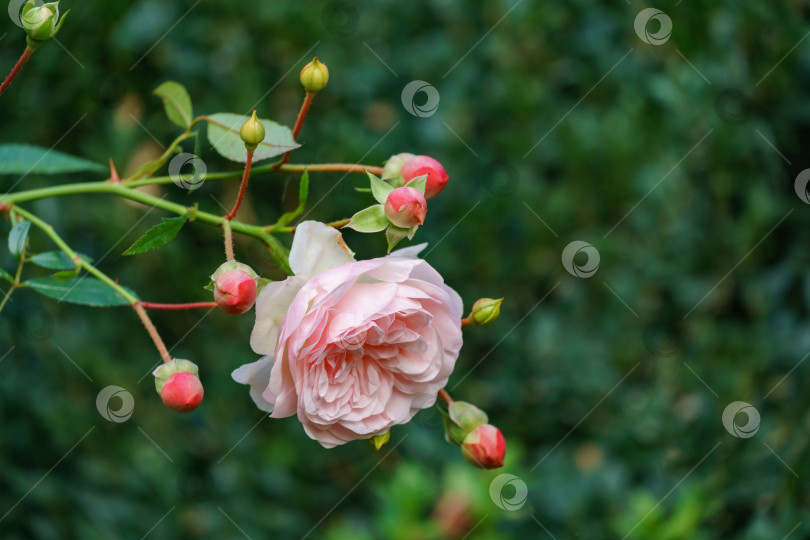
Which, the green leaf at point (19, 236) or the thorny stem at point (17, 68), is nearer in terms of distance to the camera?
the thorny stem at point (17, 68)

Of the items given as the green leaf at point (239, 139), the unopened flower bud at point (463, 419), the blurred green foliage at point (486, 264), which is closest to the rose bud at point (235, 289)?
the green leaf at point (239, 139)

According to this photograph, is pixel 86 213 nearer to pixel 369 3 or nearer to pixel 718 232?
pixel 369 3

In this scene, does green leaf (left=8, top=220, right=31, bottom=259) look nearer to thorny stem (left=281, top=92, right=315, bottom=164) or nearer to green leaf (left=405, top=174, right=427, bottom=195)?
thorny stem (left=281, top=92, right=315, bottom=164)

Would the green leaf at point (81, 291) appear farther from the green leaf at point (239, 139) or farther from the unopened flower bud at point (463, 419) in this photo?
the unopened flower bud at point (463, 419)

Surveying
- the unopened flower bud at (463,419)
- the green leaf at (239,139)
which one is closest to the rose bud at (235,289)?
the green leaf at (239,139)

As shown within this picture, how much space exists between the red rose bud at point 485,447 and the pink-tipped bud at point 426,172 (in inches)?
7.9

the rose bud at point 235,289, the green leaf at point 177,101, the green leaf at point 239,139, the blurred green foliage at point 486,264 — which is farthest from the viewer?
the blurred green foliage at point 486,264

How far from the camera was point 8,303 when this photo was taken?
145 centimetres

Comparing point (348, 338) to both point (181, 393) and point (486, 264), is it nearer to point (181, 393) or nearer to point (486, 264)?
point (181, 393)

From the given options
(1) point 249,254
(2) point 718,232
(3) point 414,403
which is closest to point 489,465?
(3) point 414,403

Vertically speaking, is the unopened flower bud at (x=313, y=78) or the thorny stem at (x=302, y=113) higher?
the unopened flower bud at (x=313, y=78)

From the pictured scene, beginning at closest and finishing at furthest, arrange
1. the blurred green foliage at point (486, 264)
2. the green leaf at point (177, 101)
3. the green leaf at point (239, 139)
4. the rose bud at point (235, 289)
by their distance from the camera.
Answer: the rose bud at point (235, 289) < the green leaf at point (239, 139) < the green leaf at point (177, 101) < the blurred green foliage at point (486, 264)

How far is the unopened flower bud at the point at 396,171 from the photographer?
654 mm

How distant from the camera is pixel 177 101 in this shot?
780mm
